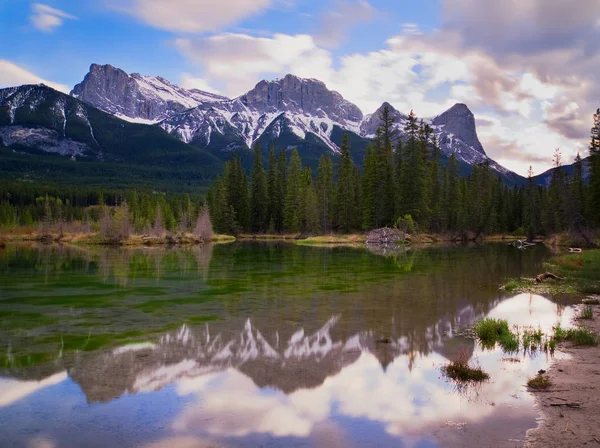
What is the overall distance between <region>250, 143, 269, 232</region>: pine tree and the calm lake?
8144cm

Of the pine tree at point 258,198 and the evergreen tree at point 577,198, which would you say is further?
the pine tree at point 258,198

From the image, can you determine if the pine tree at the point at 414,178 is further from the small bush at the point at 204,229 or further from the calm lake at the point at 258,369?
the calm lake at the point at 258,369

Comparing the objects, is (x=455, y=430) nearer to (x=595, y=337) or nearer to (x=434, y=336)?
(x=434, y=336)


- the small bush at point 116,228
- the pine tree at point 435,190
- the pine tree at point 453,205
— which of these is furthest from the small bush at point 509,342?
the pine tree at point 453,205

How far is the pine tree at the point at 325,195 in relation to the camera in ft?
307

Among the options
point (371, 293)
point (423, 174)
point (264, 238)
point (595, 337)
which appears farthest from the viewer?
point (264, 238)

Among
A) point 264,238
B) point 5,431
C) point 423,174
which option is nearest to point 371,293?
point 5,431

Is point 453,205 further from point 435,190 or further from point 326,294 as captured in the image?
point 326,294

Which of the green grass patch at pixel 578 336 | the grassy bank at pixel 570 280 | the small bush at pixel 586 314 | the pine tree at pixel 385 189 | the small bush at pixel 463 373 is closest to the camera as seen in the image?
the small bush at pixel 463 373

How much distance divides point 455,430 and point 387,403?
5.53 feet

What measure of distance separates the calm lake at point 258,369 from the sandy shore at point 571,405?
0.31 metres

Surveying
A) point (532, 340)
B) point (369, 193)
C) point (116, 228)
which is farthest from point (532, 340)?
point (116, 228)

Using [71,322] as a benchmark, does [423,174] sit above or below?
above

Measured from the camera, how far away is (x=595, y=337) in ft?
47.5
